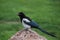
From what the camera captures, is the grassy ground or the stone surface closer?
the stone surface

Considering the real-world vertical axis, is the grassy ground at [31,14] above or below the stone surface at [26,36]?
below

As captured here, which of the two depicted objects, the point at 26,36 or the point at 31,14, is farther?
the point at 31,14

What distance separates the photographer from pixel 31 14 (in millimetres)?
18562

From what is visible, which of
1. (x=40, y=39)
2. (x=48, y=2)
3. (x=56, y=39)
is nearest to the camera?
(x=40, y=39)

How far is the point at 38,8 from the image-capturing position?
2064 centimetres

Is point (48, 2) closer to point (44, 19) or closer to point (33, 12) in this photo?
point (33, 12)

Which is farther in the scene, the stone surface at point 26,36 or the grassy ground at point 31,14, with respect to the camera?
the grassy ground at point 31,14

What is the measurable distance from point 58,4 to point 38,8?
164 centimetres

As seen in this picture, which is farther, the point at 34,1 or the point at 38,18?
the point at 34,1

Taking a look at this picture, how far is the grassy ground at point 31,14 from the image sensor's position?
15261 millimetres

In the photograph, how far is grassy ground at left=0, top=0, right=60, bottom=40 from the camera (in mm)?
15261

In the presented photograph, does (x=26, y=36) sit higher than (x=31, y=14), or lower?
higher

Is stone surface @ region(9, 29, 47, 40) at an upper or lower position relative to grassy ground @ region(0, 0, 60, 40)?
upper

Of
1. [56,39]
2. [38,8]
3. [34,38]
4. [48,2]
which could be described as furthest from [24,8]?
[34,38]
